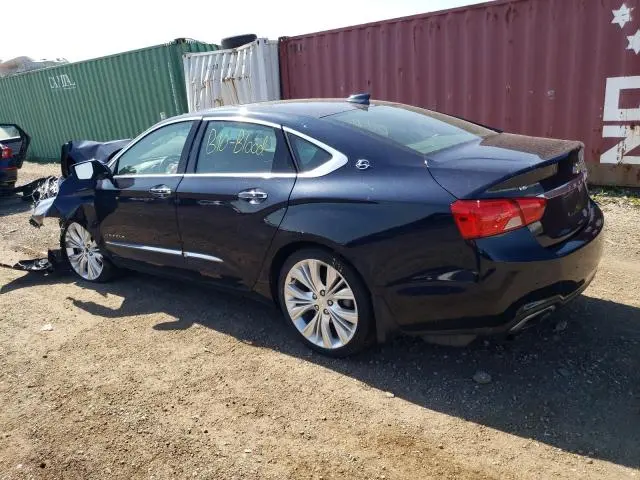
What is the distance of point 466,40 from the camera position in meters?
7.47

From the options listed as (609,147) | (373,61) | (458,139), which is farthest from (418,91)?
(458,139)

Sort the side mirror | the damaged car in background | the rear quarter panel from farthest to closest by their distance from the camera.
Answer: the damaged car in background, the side mirror, the rear quarter panel

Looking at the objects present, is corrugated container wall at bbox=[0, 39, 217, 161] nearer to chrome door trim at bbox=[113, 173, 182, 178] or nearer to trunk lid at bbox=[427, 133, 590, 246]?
chrome door trim at bbox=[113, 173, 182, 178]

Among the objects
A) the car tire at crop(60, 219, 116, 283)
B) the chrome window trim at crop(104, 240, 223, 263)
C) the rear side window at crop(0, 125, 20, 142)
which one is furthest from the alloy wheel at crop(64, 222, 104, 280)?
the rear side window at crop(0, 125, 20, 142)

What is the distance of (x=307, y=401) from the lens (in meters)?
2.92

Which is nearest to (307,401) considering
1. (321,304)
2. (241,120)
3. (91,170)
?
(321,304)

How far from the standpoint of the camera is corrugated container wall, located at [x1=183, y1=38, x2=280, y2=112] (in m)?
9.45

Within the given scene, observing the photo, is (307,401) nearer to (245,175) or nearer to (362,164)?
(362,164)

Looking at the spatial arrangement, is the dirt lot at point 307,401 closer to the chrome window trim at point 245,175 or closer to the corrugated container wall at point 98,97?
the chrome window trim at point 245,175

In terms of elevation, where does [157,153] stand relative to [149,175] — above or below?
above

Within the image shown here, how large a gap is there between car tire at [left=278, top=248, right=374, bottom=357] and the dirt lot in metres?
0.16

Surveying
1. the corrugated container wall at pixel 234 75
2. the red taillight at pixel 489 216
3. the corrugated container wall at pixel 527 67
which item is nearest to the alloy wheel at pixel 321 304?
the red taillight at pixel 489 216

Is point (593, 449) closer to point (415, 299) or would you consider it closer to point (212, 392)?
point (415, 299)

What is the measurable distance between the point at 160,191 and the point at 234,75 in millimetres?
6624
